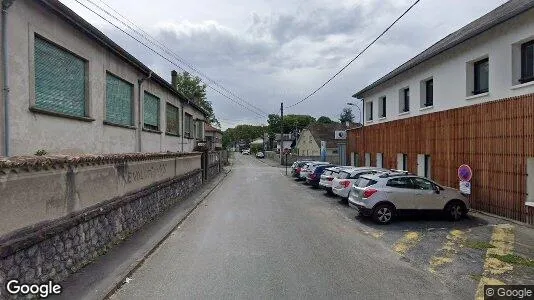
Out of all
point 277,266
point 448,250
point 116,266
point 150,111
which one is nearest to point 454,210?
point 448,250

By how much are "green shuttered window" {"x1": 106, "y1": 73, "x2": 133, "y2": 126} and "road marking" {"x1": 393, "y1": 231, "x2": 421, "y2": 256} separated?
9.23 meters

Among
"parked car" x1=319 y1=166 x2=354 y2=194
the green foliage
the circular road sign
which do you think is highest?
the green foliage

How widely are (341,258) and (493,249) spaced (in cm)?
368

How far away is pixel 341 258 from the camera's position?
8.87 metres

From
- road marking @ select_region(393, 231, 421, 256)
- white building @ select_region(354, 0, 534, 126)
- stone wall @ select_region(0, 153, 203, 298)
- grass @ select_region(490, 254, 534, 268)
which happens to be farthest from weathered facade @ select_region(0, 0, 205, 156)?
white building @ select_region(354, 0, 534, 126)

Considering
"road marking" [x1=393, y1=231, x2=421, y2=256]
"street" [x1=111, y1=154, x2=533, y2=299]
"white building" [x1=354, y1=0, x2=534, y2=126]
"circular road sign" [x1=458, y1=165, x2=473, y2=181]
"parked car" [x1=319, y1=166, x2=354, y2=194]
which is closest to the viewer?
"street" [x1=111, y1=154, x2=533, y2=299]

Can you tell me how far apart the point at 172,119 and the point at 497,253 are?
1880cm

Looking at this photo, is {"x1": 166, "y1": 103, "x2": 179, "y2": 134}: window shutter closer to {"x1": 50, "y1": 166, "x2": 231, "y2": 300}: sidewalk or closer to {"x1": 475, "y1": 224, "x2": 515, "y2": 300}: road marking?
{"x1": 50, "y1": 166, "x2": 231, "y2": 300}: sidewalk

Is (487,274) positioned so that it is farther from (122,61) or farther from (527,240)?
(122,61)

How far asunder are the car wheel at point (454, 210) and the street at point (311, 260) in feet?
1.33

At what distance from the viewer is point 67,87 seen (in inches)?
415

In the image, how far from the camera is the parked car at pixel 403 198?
1341 centimetres

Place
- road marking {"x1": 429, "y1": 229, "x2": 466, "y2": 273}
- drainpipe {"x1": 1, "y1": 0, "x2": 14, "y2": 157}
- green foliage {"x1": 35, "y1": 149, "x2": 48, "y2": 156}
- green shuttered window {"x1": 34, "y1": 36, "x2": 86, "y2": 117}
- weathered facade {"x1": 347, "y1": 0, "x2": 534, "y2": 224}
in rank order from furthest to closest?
weathered facade {"x1": 347, "y1": 0, "x2": 534, "y2": 224} < green shuttered window {"x1": 34, "y1": 36, "x2": 86, "y2": 117} < green foliage {"x1": 35, "y1": 149, "x2": 48, "y2": 156} < road marking {"x1": 429, "y1": 229, "x2": 466, "y2": 273} < drainpipe {"x1": 1, "y1": 0, "x2": 14, "y2": 157}

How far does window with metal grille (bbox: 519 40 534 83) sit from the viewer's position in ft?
43.0
